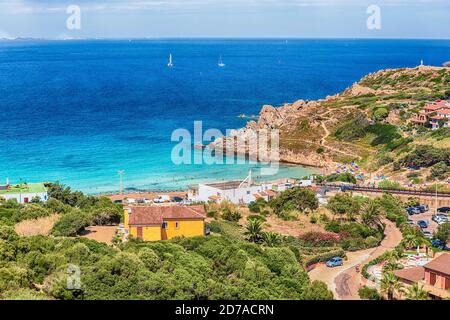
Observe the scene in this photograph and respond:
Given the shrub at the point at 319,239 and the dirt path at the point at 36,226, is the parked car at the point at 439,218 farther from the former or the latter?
the dirt path at the point at 36,226

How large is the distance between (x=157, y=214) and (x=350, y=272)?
27.7ft

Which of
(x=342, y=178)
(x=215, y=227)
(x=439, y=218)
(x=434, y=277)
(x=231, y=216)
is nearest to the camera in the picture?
(x=434, y=277)

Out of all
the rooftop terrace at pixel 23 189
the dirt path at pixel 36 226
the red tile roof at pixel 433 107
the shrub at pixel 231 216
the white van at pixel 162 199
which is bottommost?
the white van at pixel 162 199

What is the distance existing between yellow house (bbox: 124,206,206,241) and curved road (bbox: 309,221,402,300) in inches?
212

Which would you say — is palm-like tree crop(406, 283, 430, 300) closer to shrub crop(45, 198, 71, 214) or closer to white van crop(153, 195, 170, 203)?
shrub crop(45, 198, 71, 214)


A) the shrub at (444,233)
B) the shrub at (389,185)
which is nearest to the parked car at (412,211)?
the shrub at (389,185)

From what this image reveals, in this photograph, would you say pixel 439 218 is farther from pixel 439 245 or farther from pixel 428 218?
pixel 439 245

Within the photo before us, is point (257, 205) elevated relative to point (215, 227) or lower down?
lower down

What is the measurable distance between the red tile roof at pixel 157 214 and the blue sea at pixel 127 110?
67.4ft

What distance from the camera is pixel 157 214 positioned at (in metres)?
25.8

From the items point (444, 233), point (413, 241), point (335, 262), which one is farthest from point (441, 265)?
point (444, 233)

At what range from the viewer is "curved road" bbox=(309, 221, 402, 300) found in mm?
21812

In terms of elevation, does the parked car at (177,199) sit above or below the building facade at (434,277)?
below

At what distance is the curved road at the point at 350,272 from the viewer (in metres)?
21.8
